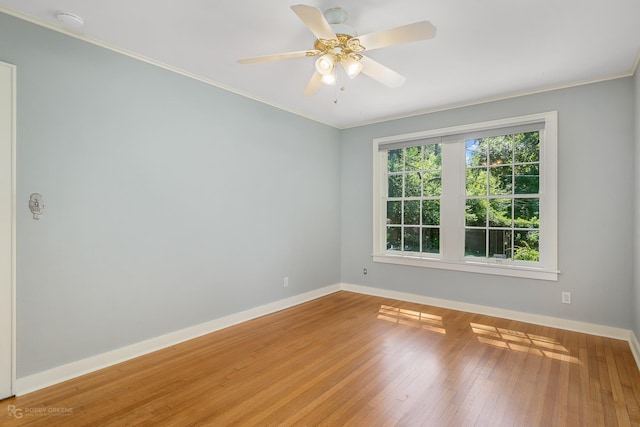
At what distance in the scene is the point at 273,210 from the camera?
4.32m

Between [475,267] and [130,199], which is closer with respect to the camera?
[130,199]

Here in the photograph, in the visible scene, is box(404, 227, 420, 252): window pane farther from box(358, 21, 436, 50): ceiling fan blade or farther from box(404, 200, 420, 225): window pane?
box(358, 21, 436, 50): ceiling fan blade

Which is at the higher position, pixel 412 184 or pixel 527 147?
pixel 527 147

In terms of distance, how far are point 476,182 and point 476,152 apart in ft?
1.27

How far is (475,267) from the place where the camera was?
13.9 feet

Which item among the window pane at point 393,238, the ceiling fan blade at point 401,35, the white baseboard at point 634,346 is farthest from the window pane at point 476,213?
the ceiling fan blade at point 401,35

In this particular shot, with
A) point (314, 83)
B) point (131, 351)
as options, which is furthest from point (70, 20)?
point (131, 351)

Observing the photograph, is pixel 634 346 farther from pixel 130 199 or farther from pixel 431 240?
pixel 130 199

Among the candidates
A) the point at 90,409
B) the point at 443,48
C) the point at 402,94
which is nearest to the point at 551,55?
the point at 443,48

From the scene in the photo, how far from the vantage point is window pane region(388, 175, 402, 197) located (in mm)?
5035

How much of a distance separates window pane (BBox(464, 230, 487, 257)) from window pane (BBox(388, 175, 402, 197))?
1.14m

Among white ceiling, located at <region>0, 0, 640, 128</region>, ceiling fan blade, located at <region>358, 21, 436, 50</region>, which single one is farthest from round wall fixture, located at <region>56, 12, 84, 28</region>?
ceiling fan blade, located at <region>358, 21, 436, 50</region>

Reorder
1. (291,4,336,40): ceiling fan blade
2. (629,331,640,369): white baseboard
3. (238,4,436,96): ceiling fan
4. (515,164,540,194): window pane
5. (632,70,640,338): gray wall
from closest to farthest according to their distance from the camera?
(291,4,336,40): ceiling fan blade → (238,4,436,96): ceiling fan → (629,331,640,369): white baseboard → (632,70,640,338): gray wall → (515,164,540,194): window pane

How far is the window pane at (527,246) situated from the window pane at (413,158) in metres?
1.57
